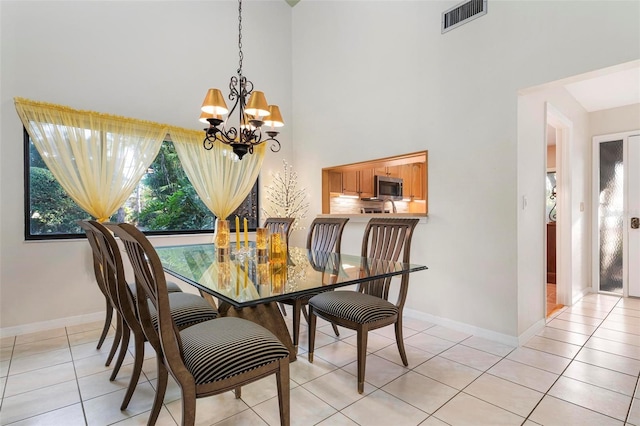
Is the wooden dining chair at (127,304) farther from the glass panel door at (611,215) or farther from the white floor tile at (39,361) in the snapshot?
the glass panel door at (611,215)

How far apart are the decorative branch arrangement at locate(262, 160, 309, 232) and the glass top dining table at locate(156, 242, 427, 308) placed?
79.8 inches

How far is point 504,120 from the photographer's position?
2643mm

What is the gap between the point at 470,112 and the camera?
9.40 feet

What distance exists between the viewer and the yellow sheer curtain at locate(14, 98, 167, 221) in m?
3.01

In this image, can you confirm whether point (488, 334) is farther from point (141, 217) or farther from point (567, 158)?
point (141, 217)

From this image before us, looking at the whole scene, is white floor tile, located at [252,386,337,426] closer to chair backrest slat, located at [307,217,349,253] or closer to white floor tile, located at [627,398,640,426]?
chair backrest slat, located at [307,217,349,253]

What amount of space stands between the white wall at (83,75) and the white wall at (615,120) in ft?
16.0

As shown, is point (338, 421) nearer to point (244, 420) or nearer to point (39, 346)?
point (244, 420)

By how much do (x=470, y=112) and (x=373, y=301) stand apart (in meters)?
1.94

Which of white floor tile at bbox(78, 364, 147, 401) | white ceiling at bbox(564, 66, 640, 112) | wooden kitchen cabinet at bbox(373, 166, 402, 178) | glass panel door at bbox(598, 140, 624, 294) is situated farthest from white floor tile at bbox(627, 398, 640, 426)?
wooden kitchen cabinet at bbox(373, 166, 402, 178)

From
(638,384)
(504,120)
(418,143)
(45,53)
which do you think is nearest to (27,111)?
(45,53)

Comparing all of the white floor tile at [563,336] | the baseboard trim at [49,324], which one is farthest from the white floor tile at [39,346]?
the white floor tile at [563,336]

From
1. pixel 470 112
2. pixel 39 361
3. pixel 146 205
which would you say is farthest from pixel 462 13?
pixel 39 361

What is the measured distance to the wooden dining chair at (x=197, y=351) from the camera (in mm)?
1204
